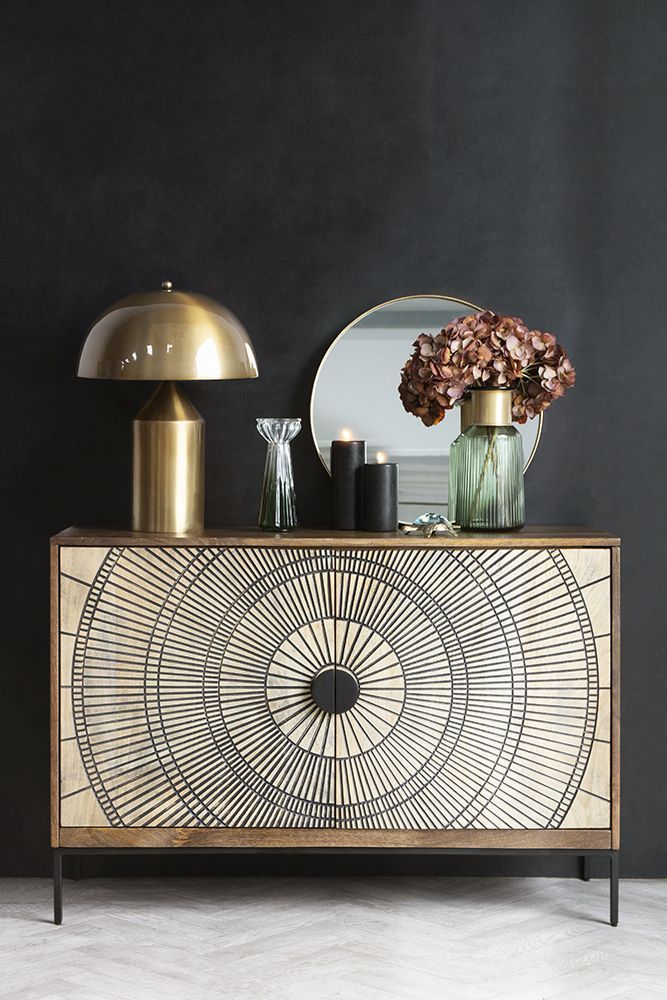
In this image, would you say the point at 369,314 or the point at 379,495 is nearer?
the point at 379,495

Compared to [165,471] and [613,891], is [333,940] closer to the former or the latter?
[613,891]

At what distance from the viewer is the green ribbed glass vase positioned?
113 inches

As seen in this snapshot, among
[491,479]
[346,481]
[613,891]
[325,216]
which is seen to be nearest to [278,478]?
[346,481]

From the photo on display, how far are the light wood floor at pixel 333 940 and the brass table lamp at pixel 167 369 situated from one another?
969 mm

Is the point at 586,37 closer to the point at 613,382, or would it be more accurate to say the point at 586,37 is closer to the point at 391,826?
the point at 613,382

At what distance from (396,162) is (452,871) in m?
1.91

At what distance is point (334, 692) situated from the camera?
2750 mm

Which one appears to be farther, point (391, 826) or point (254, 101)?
point (254, 101)

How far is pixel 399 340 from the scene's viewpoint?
10.2ft

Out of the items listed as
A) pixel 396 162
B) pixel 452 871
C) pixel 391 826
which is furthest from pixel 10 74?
pixel 452 871

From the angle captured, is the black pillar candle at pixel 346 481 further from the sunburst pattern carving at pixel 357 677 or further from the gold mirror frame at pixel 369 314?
the gold mirror frame at pixel 369 314

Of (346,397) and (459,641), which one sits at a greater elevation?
(346,397)

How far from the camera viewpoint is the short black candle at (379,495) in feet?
9.29

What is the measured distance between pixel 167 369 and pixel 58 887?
1.28 m
